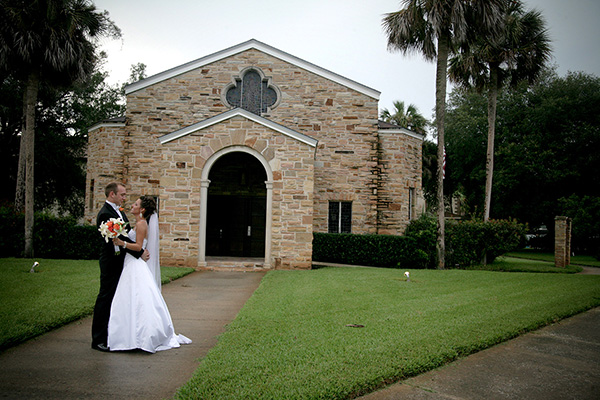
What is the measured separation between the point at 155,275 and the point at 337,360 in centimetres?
294

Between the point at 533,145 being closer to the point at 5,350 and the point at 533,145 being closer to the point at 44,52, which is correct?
the point at 44,52

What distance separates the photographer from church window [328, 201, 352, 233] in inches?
722

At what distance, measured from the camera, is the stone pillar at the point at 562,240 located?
1755 centimetres

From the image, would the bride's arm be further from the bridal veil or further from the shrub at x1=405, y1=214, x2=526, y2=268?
the shrub at x1=405, y1=214, x2=526, y2=268

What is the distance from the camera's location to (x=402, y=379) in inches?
166

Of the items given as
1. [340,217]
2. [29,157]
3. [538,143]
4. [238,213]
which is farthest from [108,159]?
[538,143]

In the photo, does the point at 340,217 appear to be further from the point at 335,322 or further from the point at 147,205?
the point at 147,205

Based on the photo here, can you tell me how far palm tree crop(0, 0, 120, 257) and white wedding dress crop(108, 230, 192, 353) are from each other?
12898mm

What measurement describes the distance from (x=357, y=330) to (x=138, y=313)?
10.0 feet

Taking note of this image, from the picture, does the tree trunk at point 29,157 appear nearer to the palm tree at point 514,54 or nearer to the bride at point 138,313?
the bride at point 138,313

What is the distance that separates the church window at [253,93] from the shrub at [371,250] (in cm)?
664

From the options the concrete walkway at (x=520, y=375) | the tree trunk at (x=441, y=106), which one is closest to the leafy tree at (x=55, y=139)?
the tree trunk at (x=441, y=106)

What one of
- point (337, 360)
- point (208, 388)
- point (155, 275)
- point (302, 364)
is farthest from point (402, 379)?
point (155, 275)

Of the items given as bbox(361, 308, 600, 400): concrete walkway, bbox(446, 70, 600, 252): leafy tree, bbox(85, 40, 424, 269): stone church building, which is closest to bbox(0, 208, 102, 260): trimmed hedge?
bbox(85, 40, 424, 269): stone church building
